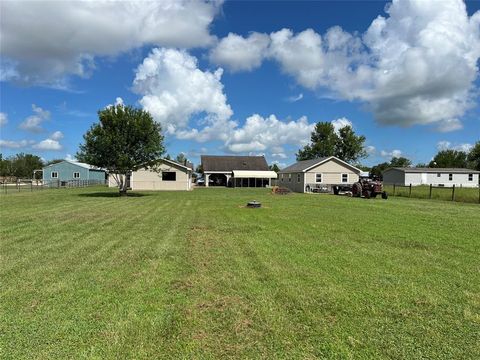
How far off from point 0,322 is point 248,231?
23.3 ft

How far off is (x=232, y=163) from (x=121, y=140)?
30849 millimetres

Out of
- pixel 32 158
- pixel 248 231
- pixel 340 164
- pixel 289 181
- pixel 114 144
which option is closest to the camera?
pixel 248 231

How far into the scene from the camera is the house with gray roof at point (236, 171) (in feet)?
179

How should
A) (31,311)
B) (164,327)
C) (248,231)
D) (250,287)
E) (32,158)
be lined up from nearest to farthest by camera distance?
1. (164,327)
2. (31,311)
3. (250,287)
4. (248,231)
5. (32,158)

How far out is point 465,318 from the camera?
172 inches

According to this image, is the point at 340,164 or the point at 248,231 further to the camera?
the point at 340,164

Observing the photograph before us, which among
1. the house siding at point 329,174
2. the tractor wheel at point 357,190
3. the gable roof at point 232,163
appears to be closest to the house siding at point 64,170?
the gable roof at point 232,163

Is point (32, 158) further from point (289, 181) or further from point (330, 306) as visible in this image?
point (330, 306)

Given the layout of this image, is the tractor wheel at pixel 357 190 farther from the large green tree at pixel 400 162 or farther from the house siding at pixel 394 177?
the large green tree at pixel 400 162

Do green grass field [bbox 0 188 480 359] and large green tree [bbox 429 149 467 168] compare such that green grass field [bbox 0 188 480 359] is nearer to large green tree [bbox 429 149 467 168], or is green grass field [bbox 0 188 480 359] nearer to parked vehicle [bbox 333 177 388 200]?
parked vehicle [bbox 333 177 388 200]

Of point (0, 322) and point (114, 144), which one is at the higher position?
point (114, 144)

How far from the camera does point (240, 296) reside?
514cm

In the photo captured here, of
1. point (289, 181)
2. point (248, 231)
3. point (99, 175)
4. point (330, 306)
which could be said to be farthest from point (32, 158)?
point (330, 306)

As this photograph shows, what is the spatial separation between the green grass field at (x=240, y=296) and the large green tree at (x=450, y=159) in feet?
273
